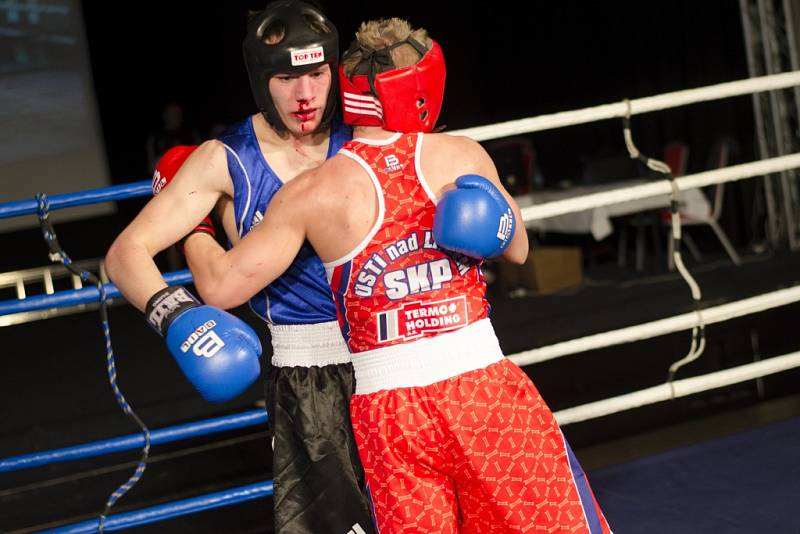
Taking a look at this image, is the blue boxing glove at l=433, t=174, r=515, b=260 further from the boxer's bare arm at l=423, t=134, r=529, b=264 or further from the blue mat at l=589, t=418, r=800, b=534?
the blue mat at l=589, t=418, r=800, b=534

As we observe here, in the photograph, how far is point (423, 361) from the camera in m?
1.57

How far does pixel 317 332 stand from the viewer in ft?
5.82

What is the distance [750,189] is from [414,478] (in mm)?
6608

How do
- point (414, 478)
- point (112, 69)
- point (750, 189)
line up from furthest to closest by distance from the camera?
point (112, 69), point (750, 189), point (414, 478)

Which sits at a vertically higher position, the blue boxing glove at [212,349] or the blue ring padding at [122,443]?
the blue boxing glove at [212,349]

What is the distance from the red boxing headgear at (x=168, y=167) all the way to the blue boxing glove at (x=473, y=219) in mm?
524

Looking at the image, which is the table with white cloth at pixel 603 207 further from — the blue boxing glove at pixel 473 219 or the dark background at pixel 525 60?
the blue boxing glove at pixel 473 219

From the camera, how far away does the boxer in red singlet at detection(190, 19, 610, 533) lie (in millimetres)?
1520

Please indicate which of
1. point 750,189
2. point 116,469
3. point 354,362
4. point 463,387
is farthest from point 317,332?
point 750,189

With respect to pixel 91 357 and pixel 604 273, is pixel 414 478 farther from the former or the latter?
pixel 604 273

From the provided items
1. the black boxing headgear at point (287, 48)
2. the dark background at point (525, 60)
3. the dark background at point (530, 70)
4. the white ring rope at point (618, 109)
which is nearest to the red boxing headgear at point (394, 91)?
the black boxing headgear at point (287, 48)

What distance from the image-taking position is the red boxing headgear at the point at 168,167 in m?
1.74

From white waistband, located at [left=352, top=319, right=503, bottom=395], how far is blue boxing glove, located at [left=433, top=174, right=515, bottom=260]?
0.49 ft

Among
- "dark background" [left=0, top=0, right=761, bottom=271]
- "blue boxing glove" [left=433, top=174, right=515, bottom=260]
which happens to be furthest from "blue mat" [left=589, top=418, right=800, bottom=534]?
"dark background" [left=0, top=0, right=761, bottom=271]
